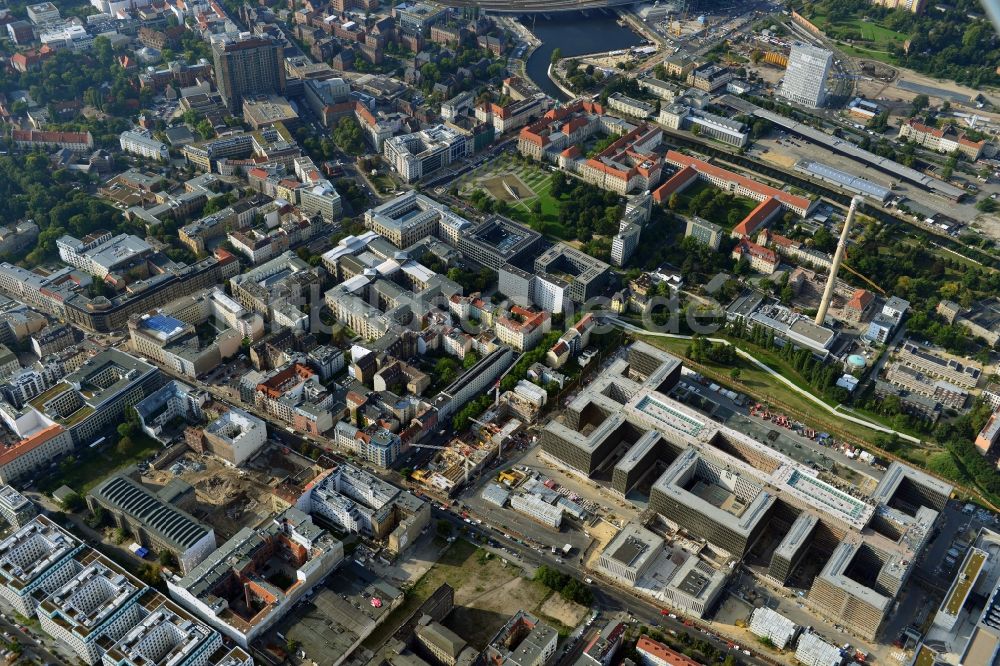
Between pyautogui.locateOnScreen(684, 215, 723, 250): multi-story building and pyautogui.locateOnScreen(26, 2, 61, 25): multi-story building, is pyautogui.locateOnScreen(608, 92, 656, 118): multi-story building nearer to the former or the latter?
pyautogui.locateOnScreen(684, 215, 723, 250): multi-story building

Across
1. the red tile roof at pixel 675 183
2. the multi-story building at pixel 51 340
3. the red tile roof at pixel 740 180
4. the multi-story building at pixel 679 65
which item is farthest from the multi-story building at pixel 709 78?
the multi-story building at pixel 51 340

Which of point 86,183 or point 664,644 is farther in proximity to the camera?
point 86,183

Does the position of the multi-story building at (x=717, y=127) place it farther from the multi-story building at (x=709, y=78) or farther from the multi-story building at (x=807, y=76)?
the multi-story building at (x=807, y=76)

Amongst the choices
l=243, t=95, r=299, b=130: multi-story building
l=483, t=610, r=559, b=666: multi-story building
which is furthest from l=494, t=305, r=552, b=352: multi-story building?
l=243, t=95, r=299, b=130: multi-story building

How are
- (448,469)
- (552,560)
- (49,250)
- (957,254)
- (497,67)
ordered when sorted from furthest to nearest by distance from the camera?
(497,67) → (957,254) → (49,250) → (448,469) → (552,560)

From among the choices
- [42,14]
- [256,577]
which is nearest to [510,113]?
[256,577]

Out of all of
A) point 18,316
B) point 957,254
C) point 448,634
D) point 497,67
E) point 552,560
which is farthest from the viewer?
point 497,67

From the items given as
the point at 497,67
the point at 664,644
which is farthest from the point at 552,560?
the point at 497,67

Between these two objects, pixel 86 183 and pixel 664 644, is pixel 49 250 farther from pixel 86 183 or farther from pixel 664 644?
pixel 664 644
